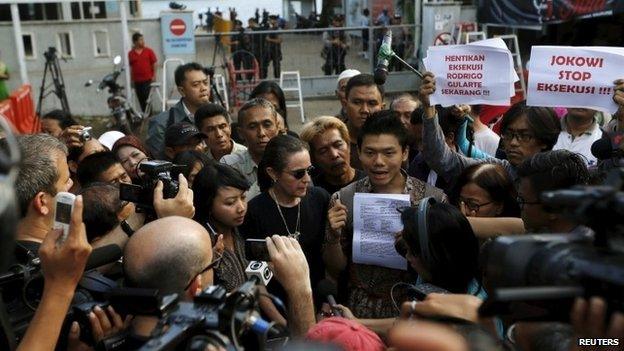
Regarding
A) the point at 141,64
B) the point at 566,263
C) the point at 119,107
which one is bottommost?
the point at 119,107

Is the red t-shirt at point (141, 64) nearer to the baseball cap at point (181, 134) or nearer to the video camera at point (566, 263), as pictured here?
the baseball cap at point (181, 134)

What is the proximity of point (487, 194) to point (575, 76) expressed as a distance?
48.5 inches

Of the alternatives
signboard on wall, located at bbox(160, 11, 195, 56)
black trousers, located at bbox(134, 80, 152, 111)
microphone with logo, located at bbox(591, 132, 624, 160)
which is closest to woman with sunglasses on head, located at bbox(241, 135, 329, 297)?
microphone with logo, located at bbox(591, 132, 624, 160)

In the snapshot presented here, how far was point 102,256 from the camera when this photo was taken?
2014 millimetres

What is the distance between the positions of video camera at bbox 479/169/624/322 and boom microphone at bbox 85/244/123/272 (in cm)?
129

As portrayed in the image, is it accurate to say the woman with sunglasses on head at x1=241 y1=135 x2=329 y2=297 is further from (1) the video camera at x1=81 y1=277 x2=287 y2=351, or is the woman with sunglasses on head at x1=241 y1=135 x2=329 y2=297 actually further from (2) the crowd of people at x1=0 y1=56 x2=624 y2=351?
(1) the video camera at x1=81 y1=277 x2=287 y2=351

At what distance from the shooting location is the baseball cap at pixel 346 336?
1.65 metres

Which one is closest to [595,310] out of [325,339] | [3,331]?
[325,339]

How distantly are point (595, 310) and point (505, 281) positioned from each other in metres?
0.20

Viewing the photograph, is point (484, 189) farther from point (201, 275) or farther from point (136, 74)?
point (136, 74)

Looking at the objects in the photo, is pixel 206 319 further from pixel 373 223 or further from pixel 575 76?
pixel 575 76

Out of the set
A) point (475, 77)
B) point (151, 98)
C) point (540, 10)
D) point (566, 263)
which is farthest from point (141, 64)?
point (566, 263)

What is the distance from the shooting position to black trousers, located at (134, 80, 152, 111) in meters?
12.0

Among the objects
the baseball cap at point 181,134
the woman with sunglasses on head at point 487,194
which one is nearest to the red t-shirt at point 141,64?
the baseball cap at point 181,134
